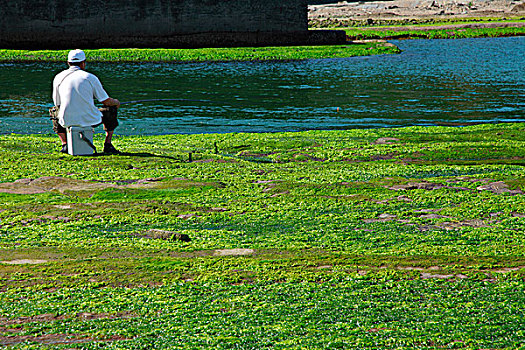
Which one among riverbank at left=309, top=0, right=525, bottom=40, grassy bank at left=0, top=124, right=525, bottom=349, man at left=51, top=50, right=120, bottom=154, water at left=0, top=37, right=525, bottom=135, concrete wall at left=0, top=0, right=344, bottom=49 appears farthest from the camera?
riverbank at left=309, top=0, right=525, bottom=40

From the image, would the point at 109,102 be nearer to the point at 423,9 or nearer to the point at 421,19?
the point at 421,19

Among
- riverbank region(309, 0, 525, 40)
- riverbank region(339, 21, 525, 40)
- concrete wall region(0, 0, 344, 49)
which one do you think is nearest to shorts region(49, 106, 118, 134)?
concrete wall region(0, 0, 344, 49)

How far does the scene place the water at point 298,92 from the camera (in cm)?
1583

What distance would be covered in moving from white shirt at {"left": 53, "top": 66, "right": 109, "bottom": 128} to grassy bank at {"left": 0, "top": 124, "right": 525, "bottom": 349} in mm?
572

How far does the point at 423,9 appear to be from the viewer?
267ft

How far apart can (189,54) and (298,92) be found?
15.7 m

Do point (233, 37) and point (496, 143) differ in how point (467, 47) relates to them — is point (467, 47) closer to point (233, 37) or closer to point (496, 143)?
point (233, 37)

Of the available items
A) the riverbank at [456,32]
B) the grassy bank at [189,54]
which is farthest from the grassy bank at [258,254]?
the riverbank at [456,32]

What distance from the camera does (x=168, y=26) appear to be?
40281 millimetres

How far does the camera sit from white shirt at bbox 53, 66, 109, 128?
8336 mm

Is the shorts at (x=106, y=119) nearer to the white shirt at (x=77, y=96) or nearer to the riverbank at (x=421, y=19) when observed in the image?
the white shirt at (x=77, y=96)

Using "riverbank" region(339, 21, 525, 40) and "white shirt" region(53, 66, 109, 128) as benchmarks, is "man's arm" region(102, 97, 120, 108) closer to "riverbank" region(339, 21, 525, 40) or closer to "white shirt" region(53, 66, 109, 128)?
"white shirt" region(53, 66, 109, 128)

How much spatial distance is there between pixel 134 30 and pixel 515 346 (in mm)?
39401

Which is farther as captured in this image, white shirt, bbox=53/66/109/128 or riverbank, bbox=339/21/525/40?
riverbank, bbox=339/21/525/40
